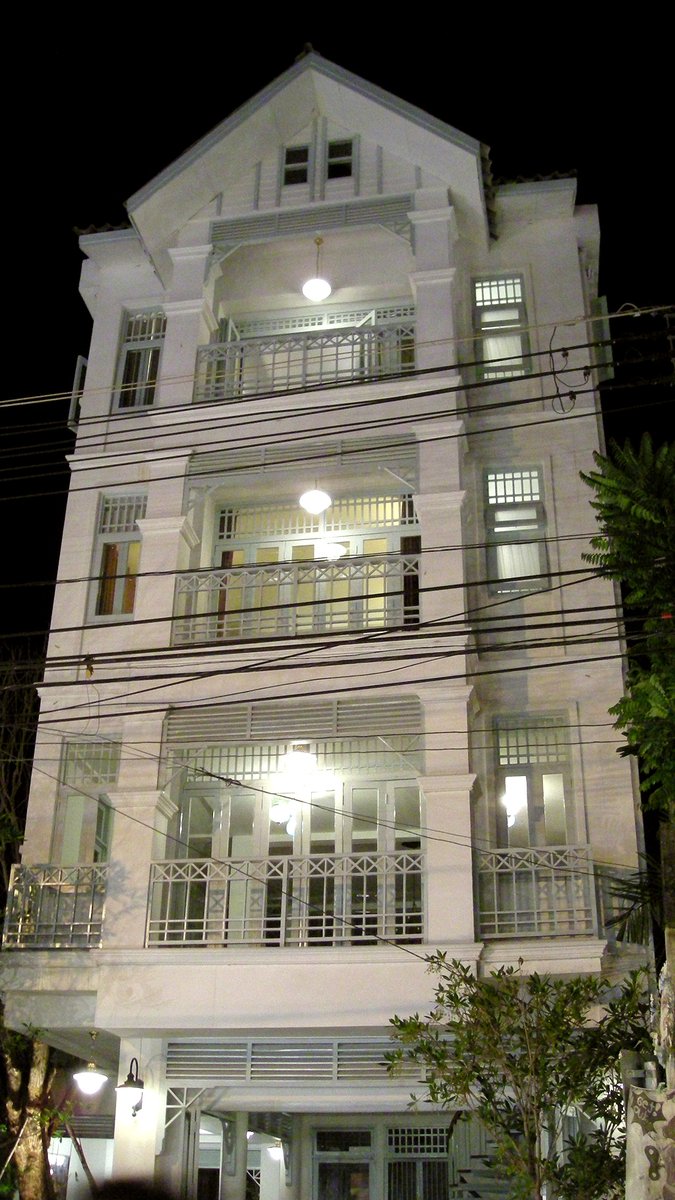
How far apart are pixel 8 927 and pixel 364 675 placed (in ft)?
18.7

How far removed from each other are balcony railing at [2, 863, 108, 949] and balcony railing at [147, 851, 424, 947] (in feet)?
3.00

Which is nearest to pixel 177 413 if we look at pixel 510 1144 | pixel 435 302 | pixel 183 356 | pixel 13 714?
pixel 183 356

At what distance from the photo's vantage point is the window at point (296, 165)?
2000 cm

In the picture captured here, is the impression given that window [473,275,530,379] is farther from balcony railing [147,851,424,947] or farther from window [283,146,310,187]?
balcony railing [147,851,424,947]

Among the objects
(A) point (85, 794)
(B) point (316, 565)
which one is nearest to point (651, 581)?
(B) point (316, 565)

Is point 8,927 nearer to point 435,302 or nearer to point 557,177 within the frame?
point 435,302

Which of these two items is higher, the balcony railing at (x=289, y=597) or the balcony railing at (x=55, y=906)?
the balcony railing at (x=289, y=597)

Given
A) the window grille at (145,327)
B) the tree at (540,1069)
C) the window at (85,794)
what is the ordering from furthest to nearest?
the window grille at (145,327)
the window at (85,794)
the tree at (540,1069)

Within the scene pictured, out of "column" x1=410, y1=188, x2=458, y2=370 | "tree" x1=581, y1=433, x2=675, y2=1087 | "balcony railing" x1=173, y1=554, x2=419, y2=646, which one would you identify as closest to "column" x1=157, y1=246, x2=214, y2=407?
"balcony railing" x1=173, y1=554, x2=419, y2=646

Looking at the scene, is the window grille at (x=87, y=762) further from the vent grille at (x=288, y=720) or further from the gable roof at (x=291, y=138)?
the gable roof at (x=291, y=138)

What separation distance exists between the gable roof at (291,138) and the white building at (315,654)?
0.05 metres

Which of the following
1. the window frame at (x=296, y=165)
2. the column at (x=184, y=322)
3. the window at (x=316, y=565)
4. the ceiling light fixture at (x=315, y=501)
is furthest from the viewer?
the window frame at (x=296, y=165)

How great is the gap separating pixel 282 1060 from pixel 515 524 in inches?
321

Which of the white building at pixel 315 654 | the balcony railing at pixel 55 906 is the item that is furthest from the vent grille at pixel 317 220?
the balcony railing at pixel 55 906
